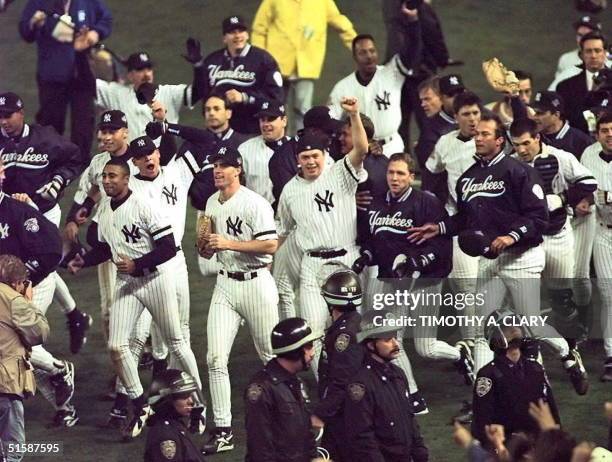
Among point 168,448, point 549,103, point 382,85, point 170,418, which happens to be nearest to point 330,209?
point 549,103

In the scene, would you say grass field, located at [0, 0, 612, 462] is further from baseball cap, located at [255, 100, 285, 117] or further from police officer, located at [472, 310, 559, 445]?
police officer, located at [472, 310, 559, 445]

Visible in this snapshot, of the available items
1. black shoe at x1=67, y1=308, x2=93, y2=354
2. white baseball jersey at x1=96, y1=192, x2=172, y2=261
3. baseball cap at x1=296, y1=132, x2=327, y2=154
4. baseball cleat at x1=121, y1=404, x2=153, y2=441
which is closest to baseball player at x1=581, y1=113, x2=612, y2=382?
baseball cap at x1=296, y1=132, x2=327, y2=154

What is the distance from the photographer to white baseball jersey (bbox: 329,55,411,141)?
13383 millimetres

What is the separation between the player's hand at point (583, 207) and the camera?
11414 mm

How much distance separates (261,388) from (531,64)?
33.9 feet

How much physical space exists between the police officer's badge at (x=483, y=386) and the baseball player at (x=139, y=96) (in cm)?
452

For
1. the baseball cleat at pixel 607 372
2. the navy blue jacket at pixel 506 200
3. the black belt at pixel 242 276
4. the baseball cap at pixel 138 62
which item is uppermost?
the baseball cap at pixel 138 62

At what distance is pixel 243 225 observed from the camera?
34.8 ft

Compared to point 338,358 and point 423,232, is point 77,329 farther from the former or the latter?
point 338,358

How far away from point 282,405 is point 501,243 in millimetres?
2515

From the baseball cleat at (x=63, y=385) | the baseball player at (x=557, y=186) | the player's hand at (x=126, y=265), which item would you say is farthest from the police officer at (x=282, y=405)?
the baseball player at (x=557, y=186)

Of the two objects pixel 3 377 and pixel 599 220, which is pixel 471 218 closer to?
pixel 599 220

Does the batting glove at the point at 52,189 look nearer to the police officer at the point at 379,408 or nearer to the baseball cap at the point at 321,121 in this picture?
the baseball cap at the point at 321,121

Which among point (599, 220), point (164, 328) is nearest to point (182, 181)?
point (164, 328)
